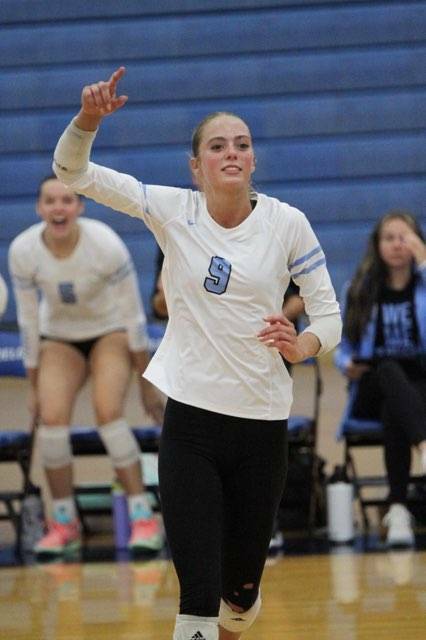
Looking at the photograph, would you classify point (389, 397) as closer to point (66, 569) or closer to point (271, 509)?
point (66, 569)

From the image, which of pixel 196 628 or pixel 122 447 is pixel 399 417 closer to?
pixel 122 447

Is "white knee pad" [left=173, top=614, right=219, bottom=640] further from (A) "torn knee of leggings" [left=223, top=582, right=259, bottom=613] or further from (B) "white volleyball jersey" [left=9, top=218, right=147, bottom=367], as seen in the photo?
(B) "white volleyball jersey" [left=9, top=218, right=147, bottom=367]

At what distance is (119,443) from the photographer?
601 cm

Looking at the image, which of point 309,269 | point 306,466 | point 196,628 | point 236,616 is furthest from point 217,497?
point 306,466

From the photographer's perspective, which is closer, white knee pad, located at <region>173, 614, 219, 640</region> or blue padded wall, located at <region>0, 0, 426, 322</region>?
white knee pad, located at <region>173, 614, 219, 640</region>

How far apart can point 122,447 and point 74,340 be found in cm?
59

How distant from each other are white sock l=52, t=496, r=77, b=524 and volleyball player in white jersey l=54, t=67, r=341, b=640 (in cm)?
269

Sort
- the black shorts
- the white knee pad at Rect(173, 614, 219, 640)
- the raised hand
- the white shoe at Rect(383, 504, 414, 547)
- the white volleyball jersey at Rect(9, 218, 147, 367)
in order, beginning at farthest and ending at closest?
1. the black shorts
2. the white volleyball jersey at Rect(9, 218, 147, 367)
3. the white shoe at Rect(383, 504, 414, 547)
4. the raised hand
5. the white knee pad at Rect(173, 614, 219, 640)

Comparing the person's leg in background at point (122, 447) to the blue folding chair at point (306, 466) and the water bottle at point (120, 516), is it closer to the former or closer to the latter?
the water bottle at point (120, 516)

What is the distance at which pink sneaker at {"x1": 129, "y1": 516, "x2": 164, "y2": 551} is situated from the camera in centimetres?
597

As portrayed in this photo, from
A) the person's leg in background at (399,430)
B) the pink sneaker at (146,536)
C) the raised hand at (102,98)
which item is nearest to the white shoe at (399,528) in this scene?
the person's leg in background at (399,430)

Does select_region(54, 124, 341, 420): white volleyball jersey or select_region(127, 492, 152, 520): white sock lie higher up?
select_region(54, 124, 341, 420): white volleyball jersey

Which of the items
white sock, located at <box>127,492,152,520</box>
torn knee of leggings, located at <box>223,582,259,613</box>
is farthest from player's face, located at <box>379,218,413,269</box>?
torn knee of leggings, located at <box>223,582,259,613</box>

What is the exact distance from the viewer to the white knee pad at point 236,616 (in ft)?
11.7
